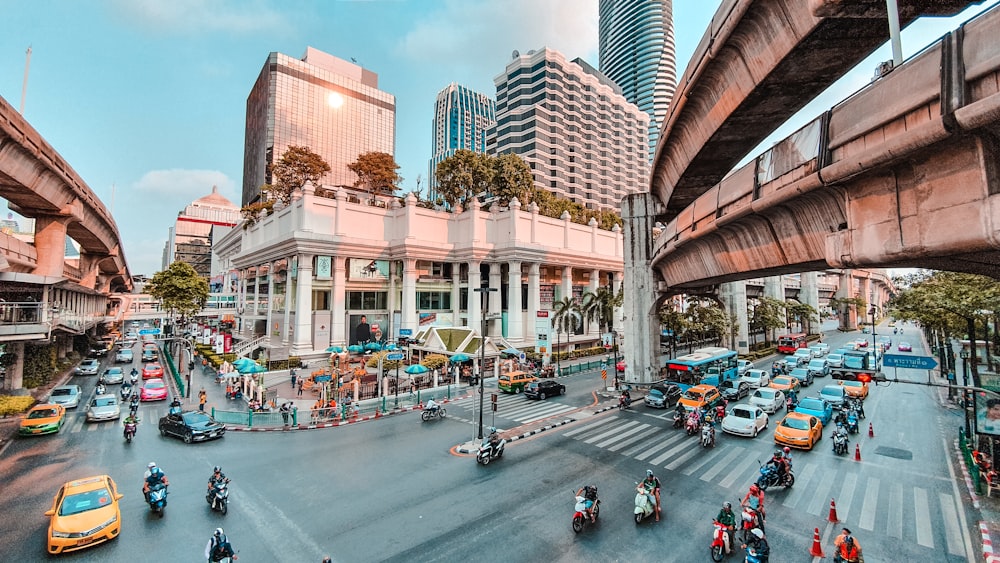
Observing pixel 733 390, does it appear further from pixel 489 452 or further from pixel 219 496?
pixel 219 496

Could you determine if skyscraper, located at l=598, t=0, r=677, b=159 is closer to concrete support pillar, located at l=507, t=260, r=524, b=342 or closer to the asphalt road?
concrete support pillar, located at l=507, t=260, r=524, b=342

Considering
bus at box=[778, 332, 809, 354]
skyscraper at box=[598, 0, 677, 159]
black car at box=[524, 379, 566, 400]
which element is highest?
skyscraper at box=[598, 0, 677, 159]

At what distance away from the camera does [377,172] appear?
5666 cm

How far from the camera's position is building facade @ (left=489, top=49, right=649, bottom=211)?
333 ft

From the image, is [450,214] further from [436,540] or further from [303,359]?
[436,540]

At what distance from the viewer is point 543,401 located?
2772 centimetres

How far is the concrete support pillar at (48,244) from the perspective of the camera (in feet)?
92.6

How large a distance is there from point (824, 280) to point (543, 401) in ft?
326

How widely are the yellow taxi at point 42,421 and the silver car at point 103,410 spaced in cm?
131

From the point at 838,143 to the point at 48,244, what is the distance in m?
41.8

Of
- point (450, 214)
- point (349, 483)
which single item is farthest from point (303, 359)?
point (349, 483)

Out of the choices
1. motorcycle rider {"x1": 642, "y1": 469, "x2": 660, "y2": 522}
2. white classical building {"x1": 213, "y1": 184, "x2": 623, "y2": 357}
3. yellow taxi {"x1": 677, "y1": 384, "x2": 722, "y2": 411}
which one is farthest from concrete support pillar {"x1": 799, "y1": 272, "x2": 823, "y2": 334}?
motorcycle rider {"x1": 642, "y1": 469, "x2": 660, "y2": 522}

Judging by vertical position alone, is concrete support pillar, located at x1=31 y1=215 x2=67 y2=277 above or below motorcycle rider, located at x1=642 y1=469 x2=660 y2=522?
above

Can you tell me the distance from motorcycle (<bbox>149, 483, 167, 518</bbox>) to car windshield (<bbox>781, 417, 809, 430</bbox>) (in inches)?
936
